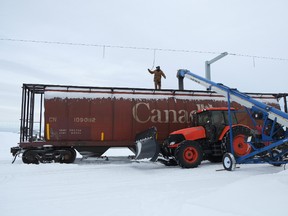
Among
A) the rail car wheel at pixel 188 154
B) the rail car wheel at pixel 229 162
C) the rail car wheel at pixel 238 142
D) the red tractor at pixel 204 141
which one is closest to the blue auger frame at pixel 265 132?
the rail car wheel at pixel 229 162

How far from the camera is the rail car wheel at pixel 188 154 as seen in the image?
29.4 ft

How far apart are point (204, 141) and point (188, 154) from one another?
1162 mm

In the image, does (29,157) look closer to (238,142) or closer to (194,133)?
(194,133)

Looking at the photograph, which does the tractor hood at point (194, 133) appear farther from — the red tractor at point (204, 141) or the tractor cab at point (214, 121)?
the tractor cab at point (214, 121)

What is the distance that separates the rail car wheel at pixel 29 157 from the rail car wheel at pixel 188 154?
593cm

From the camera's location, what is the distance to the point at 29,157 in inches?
418

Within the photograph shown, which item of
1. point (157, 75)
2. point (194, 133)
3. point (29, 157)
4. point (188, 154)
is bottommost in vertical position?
point (29, 157)

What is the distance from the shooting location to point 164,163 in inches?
402

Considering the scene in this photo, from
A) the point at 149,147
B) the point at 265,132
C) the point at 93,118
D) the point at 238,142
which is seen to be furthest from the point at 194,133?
the point at 93,118

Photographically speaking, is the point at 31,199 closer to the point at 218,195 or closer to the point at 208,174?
the point at 218,195

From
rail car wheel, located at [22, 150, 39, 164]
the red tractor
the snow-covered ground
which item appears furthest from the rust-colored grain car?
the snow-covered ground

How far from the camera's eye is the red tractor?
9094 millimetres

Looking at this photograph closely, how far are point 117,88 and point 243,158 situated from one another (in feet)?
20.8

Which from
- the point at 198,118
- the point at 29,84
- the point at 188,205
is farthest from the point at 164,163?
the point at 29,84
